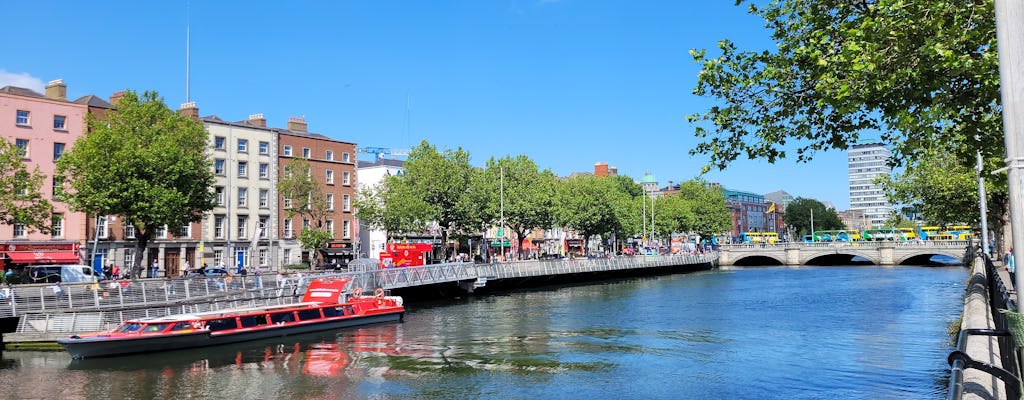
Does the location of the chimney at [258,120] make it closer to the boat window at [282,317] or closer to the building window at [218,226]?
the building window at [218,226]

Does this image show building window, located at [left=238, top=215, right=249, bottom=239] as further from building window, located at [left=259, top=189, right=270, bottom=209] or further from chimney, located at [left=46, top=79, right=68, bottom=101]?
chimney, located at [left=46, top=79, right=68, bottom=101]

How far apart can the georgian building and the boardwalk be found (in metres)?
26.1

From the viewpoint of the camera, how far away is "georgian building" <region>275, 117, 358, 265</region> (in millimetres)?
84000

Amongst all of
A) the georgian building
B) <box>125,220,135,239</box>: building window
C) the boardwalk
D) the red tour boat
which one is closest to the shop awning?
<box>125,220,135,239</box>: building window

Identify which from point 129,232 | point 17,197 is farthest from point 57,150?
point 17,197

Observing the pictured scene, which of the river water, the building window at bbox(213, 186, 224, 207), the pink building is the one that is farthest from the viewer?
the building window at bbox(213, 186, 224, 207)

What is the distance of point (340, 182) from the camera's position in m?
89.2

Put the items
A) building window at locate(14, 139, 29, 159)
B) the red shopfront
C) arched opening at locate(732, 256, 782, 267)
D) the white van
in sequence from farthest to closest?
arched opening at locate(732, 256, 782, 267), building window at locate(14, 139, 29, 159), the red shopfront, the white van

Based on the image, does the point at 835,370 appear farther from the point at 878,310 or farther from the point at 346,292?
the point at 346,292

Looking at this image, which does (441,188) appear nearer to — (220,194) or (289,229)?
(289,229)

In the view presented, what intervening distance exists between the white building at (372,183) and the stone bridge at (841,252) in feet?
188

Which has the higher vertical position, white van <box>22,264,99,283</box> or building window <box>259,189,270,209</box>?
building window <box>259,189,270,209</box>

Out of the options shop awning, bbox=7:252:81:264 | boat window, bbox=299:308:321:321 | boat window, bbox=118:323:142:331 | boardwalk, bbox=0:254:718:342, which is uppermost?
shop awning, bbox=7:252:81:264

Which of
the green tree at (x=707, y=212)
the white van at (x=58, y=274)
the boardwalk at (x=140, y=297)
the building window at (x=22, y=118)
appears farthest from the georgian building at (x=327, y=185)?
the green tree at (x=707, y=212)
